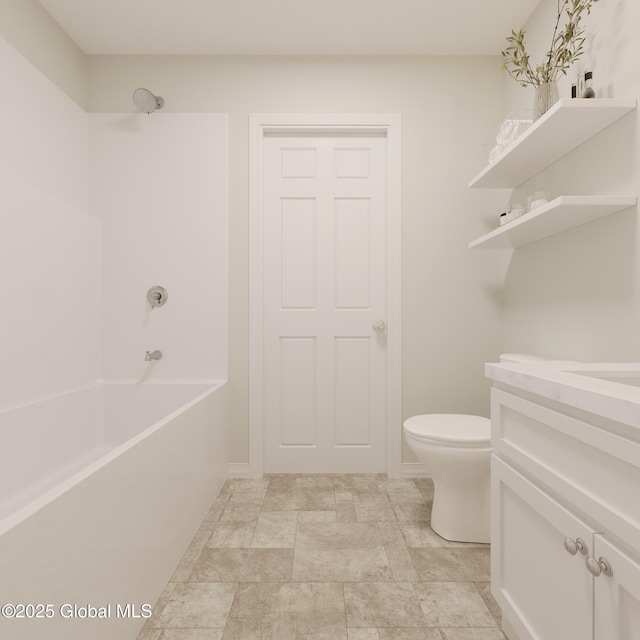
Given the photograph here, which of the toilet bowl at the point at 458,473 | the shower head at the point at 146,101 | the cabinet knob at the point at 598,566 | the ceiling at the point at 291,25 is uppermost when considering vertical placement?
the ceiling at the point at 291,25

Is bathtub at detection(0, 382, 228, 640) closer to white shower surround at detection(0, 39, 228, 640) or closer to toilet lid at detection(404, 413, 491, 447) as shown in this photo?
white shower surround at detection(0, 39, 228, 640)

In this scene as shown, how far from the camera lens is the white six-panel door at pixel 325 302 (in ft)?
7.93

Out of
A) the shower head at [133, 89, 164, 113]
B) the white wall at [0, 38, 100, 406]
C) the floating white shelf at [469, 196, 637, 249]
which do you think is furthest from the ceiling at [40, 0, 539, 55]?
the floating white shelf at [469, 196, 637, 249]

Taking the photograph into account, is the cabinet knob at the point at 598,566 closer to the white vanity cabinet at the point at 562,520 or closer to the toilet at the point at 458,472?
the white vanity cabinet at the point at 562,520

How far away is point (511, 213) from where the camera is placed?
1806 millimetres

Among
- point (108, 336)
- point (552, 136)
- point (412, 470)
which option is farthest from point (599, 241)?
point (108, 336)

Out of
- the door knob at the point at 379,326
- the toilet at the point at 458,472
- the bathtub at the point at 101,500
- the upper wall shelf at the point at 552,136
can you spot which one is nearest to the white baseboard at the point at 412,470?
the toilet at the point at 458,472

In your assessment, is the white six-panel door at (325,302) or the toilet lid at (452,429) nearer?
the toilet lid at (452,429)

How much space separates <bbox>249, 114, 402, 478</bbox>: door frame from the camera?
2359 mm

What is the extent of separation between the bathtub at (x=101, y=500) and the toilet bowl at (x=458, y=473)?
1001 millimetres

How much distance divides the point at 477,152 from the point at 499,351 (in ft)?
3.90

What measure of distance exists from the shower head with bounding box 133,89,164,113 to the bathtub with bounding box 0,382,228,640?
1579 millimetres

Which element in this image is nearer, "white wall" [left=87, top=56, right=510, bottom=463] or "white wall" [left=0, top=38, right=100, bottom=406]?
"white wall" [left=0, top=38, right=100, bottom=406]

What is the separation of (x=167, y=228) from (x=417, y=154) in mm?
1555
